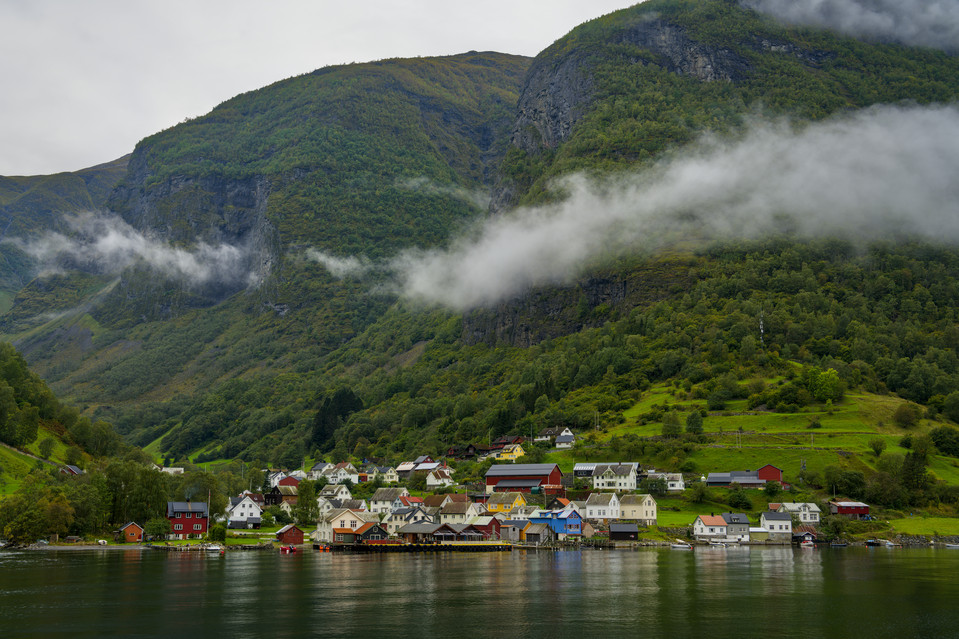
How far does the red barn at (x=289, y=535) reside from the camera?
11775 cm

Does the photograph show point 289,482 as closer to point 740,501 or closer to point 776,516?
point 740,501

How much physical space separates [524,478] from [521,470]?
1.84 metres

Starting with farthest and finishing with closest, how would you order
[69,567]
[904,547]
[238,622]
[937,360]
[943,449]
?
[937,360] < [943,449] < [904,547] < [69,567] < [238,622]

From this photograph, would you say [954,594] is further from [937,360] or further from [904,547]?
[937,360]

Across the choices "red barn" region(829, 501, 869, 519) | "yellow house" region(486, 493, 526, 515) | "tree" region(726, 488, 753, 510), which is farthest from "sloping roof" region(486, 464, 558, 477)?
"red barn" region(829, 501, 869, 519)

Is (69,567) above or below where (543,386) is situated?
below

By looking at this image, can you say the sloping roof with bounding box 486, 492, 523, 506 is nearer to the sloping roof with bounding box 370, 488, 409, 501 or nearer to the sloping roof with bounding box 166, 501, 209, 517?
the sloping roof with bounding box 370, 488, 409, 501

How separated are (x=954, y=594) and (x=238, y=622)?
52103 mm

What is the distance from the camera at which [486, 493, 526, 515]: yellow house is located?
417 feet

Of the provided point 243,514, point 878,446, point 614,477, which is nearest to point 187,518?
point 243,514

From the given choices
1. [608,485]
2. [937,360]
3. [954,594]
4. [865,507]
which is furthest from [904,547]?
[937,360]

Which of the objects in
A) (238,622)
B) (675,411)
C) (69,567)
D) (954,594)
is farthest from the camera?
(675,411)

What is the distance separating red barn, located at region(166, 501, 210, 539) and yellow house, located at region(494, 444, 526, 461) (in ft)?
205

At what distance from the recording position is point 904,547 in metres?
112
